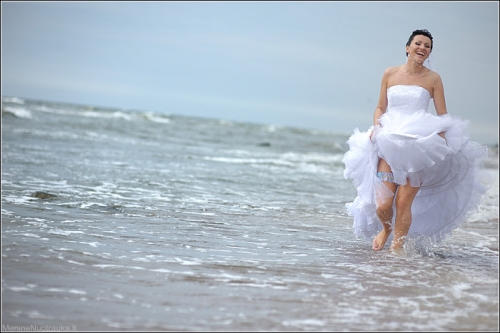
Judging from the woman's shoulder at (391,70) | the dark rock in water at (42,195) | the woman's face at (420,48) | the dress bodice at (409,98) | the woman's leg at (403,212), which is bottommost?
the dark rock in water at (42,195)

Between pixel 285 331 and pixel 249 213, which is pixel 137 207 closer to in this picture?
pixel 249 213

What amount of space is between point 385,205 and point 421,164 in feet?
1.81

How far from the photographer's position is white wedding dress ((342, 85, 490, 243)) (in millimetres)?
5684

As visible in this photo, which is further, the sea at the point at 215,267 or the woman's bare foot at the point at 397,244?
the woman's bare foot at the point at 397,244

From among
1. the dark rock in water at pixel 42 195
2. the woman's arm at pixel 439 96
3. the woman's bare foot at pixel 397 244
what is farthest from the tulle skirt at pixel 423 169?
the dark rock in water at pixel 42 195

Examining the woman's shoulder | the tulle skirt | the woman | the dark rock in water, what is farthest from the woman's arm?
the dark rock in water

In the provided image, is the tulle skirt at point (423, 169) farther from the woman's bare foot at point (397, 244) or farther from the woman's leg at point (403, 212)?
the woman's bare foot at point (397, 244)

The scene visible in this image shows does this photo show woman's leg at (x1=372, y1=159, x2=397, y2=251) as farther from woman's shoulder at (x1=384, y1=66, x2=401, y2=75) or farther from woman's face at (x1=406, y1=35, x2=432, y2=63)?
woman's face at (x1=406, y1=35, x2=432, y2=63)

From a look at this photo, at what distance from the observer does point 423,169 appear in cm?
586

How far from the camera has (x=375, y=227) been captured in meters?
6.34

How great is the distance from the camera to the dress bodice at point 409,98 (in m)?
5.91

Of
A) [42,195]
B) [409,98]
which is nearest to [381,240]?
[409,98]

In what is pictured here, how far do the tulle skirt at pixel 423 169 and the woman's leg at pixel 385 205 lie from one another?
0.8 inches

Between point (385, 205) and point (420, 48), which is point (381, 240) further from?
point (420, 48)
